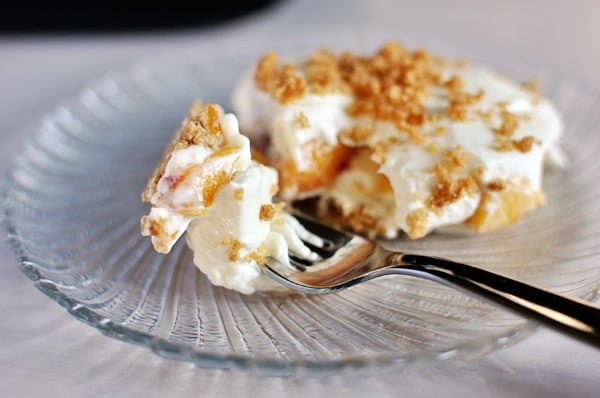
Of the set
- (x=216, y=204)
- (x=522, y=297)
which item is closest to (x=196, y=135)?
(x=216, y=204)

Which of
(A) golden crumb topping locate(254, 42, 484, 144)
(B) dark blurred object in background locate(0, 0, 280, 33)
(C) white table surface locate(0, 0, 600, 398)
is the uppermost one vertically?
(B) dark blurred object in background locate(0, 0, 280, 33)

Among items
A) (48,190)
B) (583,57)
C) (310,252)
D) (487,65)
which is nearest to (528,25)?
(583,57)

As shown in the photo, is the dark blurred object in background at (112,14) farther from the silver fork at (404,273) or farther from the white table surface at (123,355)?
the silver fork at (404,273)

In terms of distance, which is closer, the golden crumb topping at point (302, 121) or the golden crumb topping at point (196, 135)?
the golden crumb topping at point (196, 135)

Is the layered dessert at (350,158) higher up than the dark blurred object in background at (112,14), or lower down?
lower down

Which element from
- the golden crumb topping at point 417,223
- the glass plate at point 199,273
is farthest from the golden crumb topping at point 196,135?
the golden crumb topping at point 417,223

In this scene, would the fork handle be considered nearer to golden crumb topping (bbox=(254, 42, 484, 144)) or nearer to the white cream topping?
the white cream topping

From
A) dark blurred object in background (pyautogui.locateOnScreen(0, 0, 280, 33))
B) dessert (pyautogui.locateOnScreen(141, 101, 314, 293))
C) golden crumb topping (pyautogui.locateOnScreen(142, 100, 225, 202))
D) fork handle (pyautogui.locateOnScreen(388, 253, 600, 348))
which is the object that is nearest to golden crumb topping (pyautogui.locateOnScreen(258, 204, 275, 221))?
dessert (pyautogui.locateOnScreen(141, 101, 314, 293))

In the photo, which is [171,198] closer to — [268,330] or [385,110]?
[268,330]
